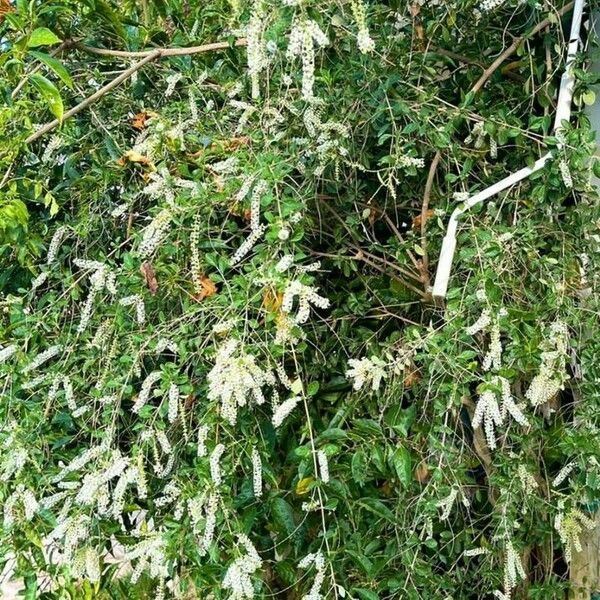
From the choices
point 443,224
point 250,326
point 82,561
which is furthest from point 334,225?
point 82,561

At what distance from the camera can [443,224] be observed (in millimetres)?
1709

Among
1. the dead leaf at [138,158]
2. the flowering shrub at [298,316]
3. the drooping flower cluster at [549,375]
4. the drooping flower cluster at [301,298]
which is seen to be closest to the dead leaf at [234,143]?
the flowering shrub at [298,316]

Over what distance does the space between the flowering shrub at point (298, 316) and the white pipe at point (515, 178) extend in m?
0.03

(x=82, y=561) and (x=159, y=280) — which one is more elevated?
(x=159, y=280)

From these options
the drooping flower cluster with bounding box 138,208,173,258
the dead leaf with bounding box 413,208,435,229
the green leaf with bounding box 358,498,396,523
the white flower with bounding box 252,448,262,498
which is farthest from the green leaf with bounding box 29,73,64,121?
the green leaf with bounding box 358,498,396,523

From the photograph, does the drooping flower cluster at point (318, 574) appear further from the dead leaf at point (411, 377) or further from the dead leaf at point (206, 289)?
the dead leaf at point (206, 289)

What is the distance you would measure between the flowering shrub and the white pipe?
0.03 m

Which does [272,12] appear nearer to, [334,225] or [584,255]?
[334,225]

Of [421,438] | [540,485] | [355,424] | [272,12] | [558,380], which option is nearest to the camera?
[272,12]

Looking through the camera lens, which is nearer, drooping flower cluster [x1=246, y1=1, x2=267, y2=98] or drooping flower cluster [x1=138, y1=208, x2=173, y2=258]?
drooping flower cluster [x1=246, y1=1, x2=267, y2=98]

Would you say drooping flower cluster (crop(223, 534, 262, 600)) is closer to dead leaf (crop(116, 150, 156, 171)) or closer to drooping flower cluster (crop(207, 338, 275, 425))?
drooping flower cluster (crop(207, 338, 275, 425))

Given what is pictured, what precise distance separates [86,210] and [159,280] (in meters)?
0.37

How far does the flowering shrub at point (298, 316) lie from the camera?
4.79ft

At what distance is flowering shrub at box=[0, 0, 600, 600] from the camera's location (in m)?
1.46
